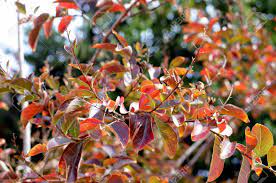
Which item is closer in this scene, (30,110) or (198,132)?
(198,132)

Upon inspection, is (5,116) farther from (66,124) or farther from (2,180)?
(66,124)

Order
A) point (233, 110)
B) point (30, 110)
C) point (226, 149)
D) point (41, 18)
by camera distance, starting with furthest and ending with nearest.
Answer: point (41, 18), point (30, 110), point (233, 110), point (226, 149)

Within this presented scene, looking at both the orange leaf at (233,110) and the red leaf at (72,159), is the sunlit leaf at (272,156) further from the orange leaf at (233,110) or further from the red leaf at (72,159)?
the red leaf at (72,159)

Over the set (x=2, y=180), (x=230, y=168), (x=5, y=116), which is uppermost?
(x=2, y=180)

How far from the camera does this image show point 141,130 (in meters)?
0.76

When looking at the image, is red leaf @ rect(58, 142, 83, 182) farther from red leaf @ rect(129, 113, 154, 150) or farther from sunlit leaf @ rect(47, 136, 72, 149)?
red leaf @ rect(129, 113, 154, 150)

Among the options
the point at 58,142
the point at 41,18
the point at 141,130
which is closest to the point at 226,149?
the point at 141,130

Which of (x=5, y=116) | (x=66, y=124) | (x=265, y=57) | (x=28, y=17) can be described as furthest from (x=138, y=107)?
(x=5, y=116)

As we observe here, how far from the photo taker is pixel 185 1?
306cm

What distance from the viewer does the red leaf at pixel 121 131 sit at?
0.73 meters

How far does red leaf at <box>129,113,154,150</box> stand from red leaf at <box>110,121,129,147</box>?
18mm

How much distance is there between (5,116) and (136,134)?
5.71 m

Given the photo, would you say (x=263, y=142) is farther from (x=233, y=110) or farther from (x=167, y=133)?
(x=167, y=133)

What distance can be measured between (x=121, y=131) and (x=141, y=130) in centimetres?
5
